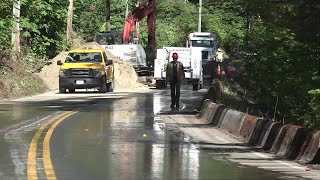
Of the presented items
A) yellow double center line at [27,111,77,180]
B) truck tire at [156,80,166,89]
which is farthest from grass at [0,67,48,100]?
yellow double center line at [27,111,77,180]

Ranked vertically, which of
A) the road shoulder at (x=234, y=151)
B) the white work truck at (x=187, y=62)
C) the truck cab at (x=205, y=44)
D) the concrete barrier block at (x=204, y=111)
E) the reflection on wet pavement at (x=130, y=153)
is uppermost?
the truck cab at (x=205, y=44)

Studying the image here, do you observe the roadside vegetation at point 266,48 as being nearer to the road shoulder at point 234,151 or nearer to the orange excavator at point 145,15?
the road shoulder at point 234,151

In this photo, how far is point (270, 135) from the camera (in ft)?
40.5

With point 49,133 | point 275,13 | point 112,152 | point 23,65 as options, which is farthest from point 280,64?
point 23,65

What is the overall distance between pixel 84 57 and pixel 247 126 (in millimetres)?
20735

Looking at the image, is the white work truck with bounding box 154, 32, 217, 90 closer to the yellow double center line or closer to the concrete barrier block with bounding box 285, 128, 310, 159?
the yellow double center line

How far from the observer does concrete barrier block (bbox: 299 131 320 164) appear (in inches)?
407

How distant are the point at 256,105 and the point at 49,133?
37.2 ft

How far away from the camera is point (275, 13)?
16.5 meters

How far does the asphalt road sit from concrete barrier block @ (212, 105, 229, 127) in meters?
1.20

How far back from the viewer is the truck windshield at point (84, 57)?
32.9 m

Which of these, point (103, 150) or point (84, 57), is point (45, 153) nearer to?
point (103, 150)

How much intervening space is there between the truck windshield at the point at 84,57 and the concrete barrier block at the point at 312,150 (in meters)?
22.9

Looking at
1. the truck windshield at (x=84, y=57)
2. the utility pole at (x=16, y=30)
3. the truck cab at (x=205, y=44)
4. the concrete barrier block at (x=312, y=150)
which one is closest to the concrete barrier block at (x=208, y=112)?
the concrete barrier block at (x=312, y=150)
